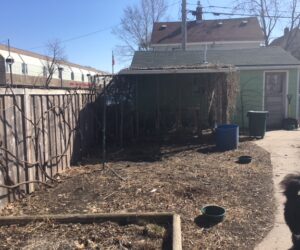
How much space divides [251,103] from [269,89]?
96cm

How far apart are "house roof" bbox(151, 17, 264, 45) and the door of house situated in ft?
50.4

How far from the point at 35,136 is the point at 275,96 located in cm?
1171

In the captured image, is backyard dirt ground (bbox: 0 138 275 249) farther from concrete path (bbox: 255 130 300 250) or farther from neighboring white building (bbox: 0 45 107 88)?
neighboring white building (bbox: 0 45 107 88)

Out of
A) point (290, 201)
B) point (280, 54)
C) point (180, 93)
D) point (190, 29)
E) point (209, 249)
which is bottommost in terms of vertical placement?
point (209, 249)

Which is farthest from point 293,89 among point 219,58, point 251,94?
point 219,58

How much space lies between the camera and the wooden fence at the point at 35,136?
18.4 feet

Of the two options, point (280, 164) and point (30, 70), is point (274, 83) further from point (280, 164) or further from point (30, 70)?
point (30, 70)

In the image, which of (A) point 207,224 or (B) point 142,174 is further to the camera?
(B) point 142,174

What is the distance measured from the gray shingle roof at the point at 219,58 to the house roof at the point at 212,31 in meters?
13.2

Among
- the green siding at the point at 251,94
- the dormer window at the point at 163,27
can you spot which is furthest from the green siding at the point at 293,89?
the dormer window at the point at 163,27

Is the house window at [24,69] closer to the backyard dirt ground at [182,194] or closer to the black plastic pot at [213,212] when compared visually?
the backyard dirt ground at [182,194]

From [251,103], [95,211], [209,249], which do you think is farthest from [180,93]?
[209,249]

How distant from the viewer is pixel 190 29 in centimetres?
3216

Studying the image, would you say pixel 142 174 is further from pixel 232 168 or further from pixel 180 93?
pixel 180 93
